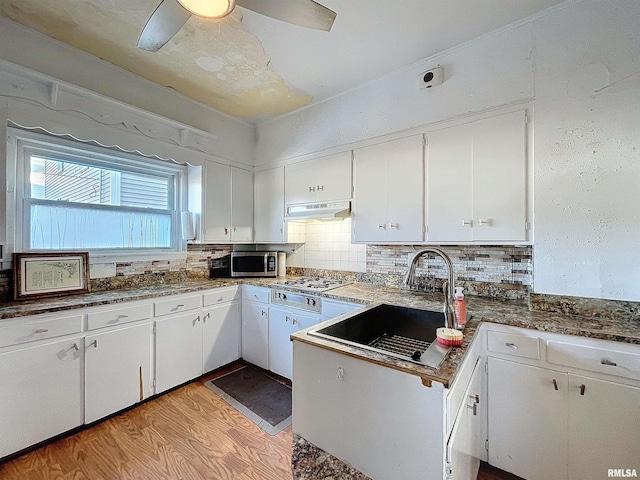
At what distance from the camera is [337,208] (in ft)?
8.50

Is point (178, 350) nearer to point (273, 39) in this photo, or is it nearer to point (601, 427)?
point (273, 39)

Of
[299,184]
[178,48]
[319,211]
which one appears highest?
[178,48]

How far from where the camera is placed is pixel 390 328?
1776 millimetres

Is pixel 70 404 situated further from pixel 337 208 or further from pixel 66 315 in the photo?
pixel 337 208

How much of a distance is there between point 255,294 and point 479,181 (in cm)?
219

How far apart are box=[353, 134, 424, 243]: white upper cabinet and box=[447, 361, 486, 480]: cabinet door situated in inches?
42.8

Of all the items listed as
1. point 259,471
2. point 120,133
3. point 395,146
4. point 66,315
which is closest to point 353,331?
point 259,471

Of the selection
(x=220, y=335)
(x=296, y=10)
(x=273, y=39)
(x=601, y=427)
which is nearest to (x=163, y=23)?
(x=296, y=10)

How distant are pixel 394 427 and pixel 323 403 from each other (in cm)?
27

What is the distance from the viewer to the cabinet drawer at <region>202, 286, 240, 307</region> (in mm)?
2650

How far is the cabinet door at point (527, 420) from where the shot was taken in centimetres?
145

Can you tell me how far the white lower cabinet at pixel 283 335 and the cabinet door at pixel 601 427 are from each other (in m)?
1.72

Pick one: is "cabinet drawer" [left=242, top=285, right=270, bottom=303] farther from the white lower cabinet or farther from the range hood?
the range hood

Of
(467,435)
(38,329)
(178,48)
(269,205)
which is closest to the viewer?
(467,435)
